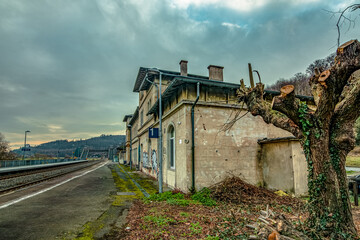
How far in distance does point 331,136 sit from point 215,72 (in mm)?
10830

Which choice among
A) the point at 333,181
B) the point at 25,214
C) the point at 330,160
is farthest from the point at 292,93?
the point at 25,214

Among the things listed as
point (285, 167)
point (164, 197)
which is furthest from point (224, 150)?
point (164, 197)

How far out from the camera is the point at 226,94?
10.8m

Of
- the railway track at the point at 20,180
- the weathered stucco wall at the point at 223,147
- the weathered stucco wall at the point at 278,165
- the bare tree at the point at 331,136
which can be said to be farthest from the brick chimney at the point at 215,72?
the railway track at the point at 20,180

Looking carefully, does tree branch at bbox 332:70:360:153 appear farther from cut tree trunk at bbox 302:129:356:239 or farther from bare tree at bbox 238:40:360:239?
cut tree trunk at bbox 302:129:356:239

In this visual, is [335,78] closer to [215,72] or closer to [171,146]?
[171,146]

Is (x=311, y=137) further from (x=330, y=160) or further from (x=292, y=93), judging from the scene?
(x=292, y=93)

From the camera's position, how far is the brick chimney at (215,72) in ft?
48.2

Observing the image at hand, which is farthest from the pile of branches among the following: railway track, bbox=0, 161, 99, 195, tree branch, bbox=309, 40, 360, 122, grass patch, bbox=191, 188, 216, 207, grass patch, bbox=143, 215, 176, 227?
railway track, bbox=0, 161, 99, 195

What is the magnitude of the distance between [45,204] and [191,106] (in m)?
6.97

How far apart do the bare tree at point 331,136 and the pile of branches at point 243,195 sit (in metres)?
3.41

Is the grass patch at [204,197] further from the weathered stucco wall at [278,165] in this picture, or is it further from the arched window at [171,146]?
the arched window at [171,146]

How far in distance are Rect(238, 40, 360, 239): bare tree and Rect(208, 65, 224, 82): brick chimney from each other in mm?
10054

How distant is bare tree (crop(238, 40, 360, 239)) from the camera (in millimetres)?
4301
